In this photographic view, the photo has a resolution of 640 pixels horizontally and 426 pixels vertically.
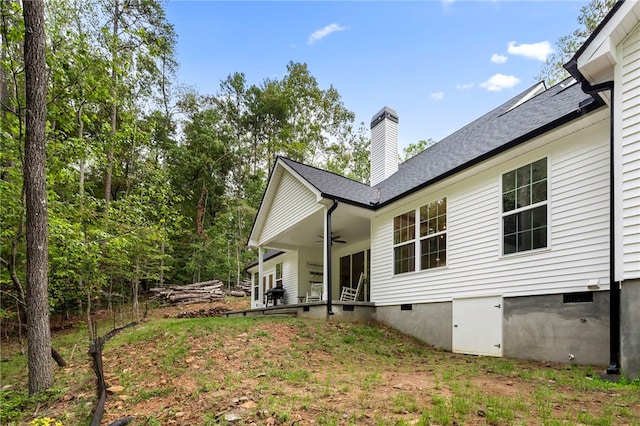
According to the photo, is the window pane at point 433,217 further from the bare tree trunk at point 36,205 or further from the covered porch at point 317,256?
the bare tree trunk at point 36,205

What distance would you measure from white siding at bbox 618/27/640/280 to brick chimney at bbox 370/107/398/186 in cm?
760

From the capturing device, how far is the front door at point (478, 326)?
6.10 m

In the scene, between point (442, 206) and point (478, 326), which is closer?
point (478, 326)

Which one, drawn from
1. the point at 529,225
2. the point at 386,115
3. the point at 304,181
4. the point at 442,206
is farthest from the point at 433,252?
the point at 386,115

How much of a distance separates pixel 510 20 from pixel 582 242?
27.3 feet

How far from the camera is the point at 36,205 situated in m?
5.14

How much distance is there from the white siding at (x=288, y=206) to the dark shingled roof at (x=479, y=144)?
55cm

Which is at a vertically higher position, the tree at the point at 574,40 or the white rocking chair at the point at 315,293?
the tree at the point at 574,40

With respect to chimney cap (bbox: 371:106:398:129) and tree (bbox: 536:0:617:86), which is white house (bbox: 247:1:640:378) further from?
tree (bbox: 536:0:617:86)

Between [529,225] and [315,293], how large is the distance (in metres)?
8.43

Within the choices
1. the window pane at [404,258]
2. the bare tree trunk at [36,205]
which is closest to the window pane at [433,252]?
the window pane at [404,258]

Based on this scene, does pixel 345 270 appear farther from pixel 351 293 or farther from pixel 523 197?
pixel 523 197

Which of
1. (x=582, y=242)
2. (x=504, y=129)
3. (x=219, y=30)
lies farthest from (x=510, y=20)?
(x=219, y=30)

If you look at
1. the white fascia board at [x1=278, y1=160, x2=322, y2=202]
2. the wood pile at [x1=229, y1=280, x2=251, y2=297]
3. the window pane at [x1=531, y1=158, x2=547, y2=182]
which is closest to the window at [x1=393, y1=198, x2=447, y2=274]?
the window pane at [x1=531, y1=158, x2=547, y2=182]
